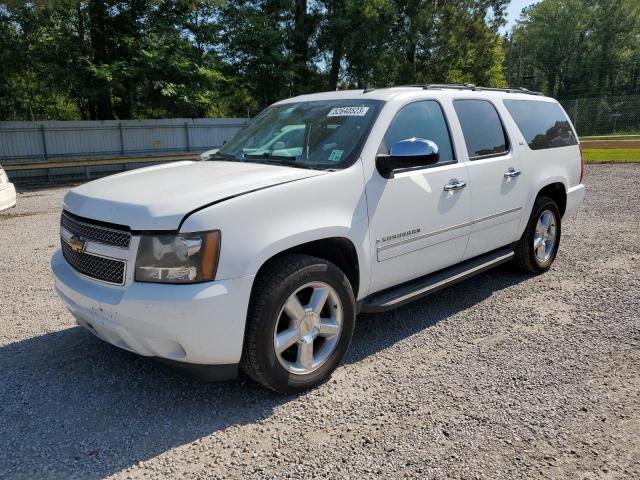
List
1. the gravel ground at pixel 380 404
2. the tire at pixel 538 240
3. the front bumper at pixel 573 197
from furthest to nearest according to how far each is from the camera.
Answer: the front bumper at pixel 573 197 < the tire at pixel 538 240 < the gravel ground at pixel 380 404

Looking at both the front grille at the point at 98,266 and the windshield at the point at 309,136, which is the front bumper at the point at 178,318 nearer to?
the front grille at the point at 98,266

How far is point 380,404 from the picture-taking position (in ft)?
10.6

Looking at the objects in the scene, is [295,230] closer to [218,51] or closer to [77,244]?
[77,244]

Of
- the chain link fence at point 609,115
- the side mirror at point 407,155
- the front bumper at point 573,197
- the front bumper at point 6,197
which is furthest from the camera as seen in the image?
the chain link fence at point 609,115

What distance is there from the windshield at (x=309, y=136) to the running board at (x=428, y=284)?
1044mm

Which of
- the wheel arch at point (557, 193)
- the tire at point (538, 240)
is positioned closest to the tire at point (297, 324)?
the tire at point (538, 240)

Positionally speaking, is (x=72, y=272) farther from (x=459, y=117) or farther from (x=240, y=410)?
(x=459, y=117)

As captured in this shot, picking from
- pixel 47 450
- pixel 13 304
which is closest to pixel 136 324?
pixel 47 450

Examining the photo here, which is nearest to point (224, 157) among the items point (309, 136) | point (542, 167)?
point (309, 136)

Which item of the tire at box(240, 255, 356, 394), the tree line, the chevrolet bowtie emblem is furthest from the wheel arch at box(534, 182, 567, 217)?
the tree line

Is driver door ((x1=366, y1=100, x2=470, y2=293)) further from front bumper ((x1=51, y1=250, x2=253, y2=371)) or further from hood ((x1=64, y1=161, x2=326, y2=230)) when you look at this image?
front bumper ((x1=51, y1=250, x2=253, y2=371))

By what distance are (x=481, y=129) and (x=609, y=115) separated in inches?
1674

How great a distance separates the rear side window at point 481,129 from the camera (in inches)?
178

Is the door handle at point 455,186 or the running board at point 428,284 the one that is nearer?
the running board at point 428,284
